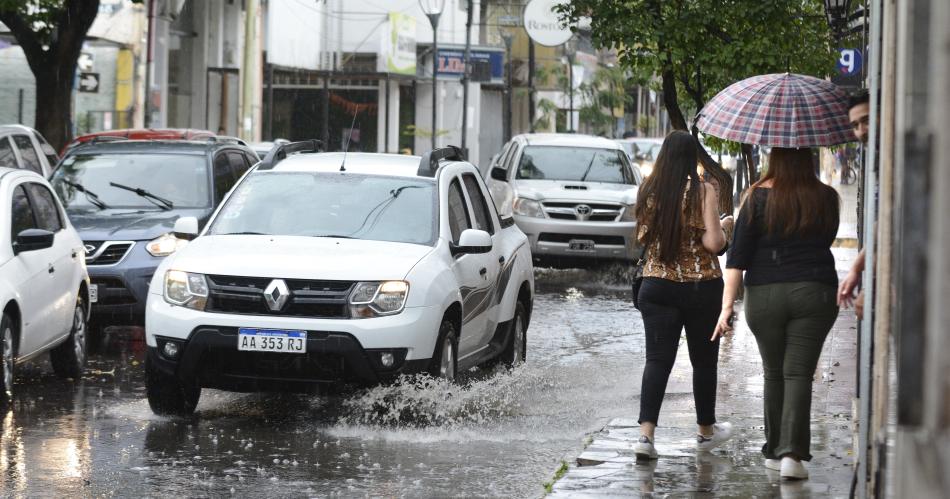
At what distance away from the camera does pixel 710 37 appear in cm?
1684

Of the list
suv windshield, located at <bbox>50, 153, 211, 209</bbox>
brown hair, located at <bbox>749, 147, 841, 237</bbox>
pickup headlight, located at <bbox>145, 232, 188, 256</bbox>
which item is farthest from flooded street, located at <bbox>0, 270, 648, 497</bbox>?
suv windshield, located at <bbox>50, 153, 211, 209</bbox>

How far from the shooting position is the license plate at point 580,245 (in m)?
19.1

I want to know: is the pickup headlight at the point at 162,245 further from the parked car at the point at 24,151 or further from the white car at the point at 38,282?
the parked car at the point at 24,151

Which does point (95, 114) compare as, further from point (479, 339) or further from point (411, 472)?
point (411, 472)

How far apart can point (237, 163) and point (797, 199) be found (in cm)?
957

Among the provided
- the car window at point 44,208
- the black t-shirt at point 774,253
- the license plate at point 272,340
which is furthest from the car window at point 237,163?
the black t-shirt at point 774,253

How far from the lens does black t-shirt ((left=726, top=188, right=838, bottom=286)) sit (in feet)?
22.0

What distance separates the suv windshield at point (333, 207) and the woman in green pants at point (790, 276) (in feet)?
9.72

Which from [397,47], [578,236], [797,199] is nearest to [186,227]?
[797,199]

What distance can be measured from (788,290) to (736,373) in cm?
443

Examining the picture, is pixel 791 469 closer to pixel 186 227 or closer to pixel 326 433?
pixel 326 433

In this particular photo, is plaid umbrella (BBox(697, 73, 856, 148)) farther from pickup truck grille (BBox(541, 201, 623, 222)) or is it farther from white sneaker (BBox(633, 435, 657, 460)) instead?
pickup truck grille (BBox(541, 201, 623, 222))

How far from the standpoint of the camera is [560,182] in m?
19.8

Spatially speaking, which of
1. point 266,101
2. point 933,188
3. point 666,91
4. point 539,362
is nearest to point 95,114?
point 266,101
